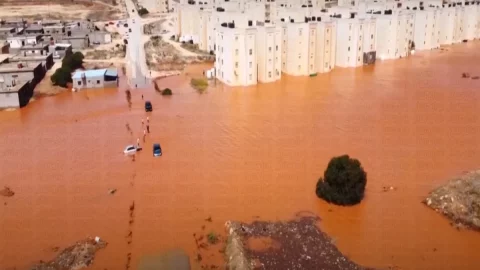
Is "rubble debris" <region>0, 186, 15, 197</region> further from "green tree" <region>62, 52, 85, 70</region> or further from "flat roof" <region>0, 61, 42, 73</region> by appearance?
"green tree" <region>62, 52, 85, 70</region>

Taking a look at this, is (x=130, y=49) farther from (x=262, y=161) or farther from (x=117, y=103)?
(x=262, y=161)

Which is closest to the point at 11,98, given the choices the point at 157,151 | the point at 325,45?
the point at 157,151

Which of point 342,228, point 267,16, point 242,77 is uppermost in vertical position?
point 267,16

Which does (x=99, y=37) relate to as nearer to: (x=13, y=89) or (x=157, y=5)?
(x=13, y=89)

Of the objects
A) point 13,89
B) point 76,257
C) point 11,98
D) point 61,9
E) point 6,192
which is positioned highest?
point 61,9

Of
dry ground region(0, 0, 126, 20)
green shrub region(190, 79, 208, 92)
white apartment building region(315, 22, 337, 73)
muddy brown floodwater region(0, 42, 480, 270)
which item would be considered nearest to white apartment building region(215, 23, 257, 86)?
muddy brown floodwater region(0, 42, 480, 270)

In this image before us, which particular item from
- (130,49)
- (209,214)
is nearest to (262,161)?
(209,214)
